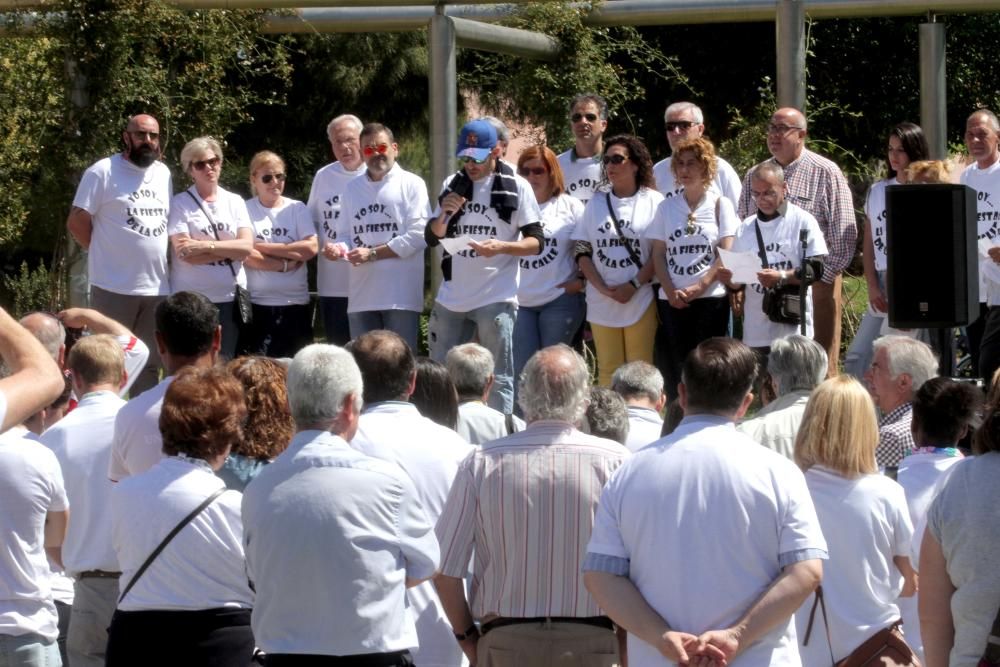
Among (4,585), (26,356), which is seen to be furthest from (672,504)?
(4,585)

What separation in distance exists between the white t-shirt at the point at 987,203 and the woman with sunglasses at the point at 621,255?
186 centimetres

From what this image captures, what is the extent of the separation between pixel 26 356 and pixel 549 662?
217 cm

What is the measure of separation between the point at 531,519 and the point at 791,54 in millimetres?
7586

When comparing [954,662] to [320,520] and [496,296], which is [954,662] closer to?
[320,520]

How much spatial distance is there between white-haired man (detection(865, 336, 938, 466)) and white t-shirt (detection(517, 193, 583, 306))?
Answer: 3460mm

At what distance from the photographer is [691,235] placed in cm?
953

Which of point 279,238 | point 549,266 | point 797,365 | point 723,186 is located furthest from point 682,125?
point 797,365

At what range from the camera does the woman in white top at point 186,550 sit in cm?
481

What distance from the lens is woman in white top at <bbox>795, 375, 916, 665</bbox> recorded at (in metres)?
5.12

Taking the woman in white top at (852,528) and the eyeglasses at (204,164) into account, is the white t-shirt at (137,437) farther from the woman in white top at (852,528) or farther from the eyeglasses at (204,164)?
the eyeglasses at (204,164)

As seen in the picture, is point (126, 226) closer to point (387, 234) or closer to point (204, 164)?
point (204, 164)

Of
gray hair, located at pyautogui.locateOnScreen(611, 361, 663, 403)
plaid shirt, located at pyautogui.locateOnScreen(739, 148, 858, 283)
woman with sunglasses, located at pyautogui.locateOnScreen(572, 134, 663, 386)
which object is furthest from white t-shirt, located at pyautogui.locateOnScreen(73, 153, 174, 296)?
gray hair, located at pyautogui.locateOnScreen(611, 361, 663, 403)

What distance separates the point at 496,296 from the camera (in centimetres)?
963

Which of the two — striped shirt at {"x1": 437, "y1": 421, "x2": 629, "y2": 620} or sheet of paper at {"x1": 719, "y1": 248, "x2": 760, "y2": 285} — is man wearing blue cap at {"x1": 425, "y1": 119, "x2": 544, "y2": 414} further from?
striped shirt at {"x1": 437, "y1": 421, "x2": 629, "y2": 620}
